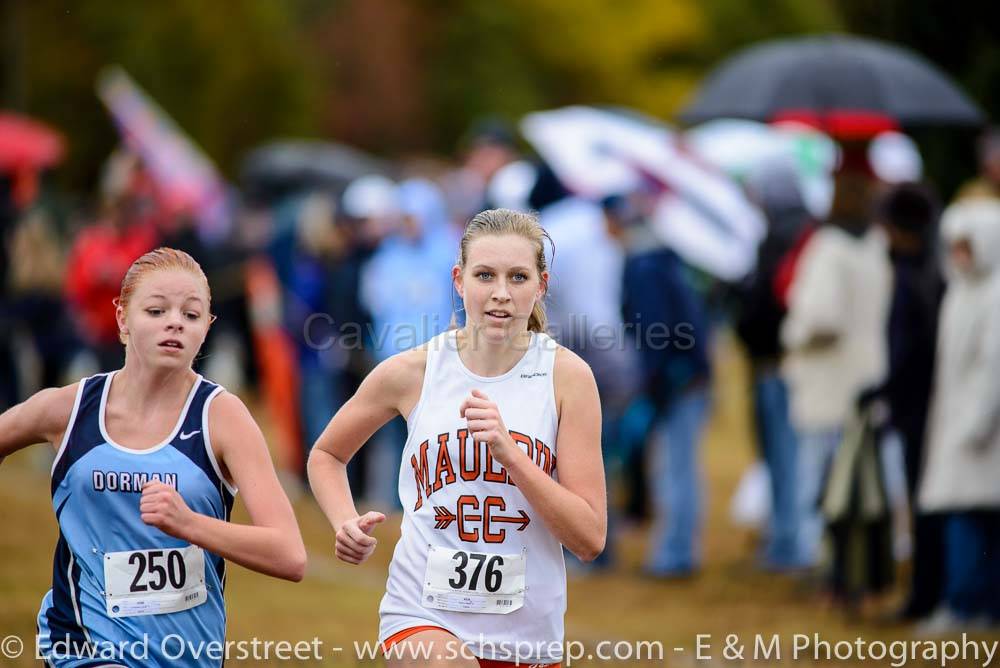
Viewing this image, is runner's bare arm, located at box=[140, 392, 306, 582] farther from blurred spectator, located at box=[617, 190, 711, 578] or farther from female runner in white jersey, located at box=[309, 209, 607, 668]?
blurred spectator, located at box=[617, 190, 711, 578]

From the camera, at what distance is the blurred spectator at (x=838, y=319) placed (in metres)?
8.63

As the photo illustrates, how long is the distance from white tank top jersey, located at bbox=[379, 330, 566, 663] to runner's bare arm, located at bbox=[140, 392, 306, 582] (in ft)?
1.18

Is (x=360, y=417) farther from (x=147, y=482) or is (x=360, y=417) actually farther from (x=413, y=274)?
(x=413, y=274)

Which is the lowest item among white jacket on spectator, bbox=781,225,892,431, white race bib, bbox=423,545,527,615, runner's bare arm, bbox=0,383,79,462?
white race bib, bbox=423,545,527,615

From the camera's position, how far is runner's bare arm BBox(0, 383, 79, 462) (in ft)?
12.5

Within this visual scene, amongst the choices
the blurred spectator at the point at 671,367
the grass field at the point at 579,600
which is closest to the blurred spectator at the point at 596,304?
the blurred spectator at the point at 671,367

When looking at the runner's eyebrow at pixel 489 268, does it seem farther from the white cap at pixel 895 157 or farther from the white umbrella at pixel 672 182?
the white cap at pixel 895 157

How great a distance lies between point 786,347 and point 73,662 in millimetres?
6359

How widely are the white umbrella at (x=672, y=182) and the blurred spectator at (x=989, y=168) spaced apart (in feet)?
6.49

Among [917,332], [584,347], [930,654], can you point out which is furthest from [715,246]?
[930,654]

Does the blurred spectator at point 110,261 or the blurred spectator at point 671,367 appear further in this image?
the blurred spectator at point 110,261

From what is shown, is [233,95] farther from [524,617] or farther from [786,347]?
[524,617]

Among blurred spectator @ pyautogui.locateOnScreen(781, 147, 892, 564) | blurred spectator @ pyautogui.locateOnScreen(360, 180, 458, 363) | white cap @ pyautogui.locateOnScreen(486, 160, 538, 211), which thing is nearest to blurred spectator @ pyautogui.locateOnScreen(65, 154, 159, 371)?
blurred spectator @ pyautogui.locateOnScreen(360, 180, 458, 363)

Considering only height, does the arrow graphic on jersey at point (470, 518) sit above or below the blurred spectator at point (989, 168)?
below
